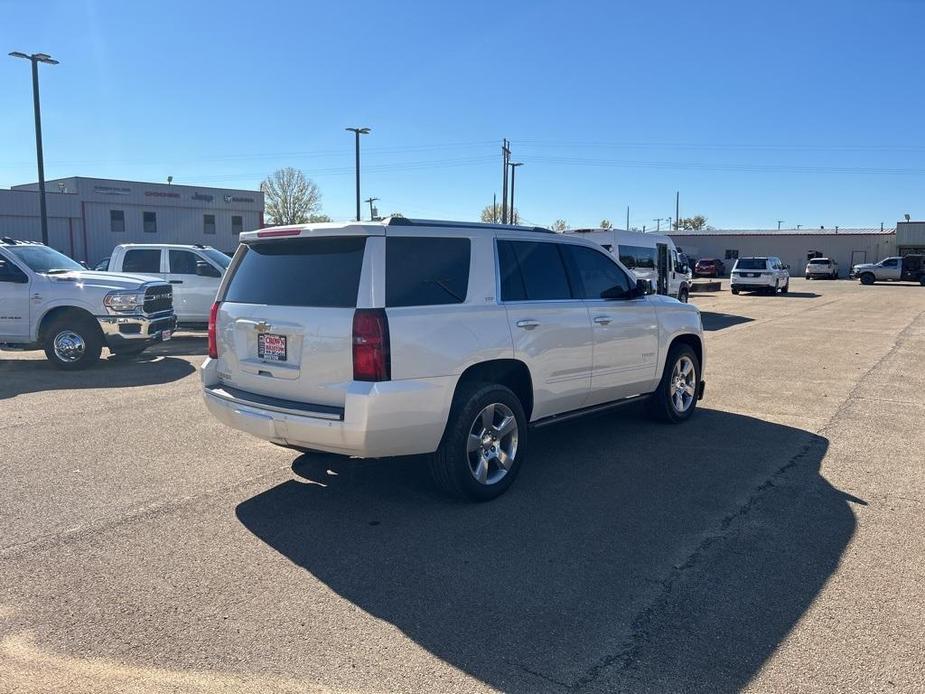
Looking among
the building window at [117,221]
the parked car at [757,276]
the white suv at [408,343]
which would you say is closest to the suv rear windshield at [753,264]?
the parked car at [757,276]

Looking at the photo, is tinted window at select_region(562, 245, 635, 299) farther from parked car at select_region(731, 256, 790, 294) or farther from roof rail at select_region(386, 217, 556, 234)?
parked car at select_region(731, 256, 790, 294)

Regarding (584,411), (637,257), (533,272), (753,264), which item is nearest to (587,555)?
(584,411)

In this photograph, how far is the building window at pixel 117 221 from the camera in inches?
1865

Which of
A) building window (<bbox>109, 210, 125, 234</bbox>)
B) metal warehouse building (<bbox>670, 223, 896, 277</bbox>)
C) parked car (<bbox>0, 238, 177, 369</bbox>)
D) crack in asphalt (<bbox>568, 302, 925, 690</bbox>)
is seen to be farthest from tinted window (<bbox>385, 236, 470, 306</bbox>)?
metal warehouse building (<bbox>670, 223, 896, 277</bbox>)

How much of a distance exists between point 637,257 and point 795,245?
58.6m

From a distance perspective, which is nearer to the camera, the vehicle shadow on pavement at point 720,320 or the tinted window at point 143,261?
the tinted window at point 143,261

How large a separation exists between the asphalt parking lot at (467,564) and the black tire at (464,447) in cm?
21

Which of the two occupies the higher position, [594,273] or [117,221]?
[117,221]

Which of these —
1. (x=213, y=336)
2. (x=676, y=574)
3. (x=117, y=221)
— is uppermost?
(x=117, y=221)

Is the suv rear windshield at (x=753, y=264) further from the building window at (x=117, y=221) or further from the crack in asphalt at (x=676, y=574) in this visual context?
the building window at (x=117, y=221)

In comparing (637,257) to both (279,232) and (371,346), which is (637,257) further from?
(371,346)

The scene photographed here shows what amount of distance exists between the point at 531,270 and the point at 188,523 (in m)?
3.00

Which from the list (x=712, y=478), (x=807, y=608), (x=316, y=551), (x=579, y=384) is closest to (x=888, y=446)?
(x=712, y=478)

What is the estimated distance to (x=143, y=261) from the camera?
14547 mm
